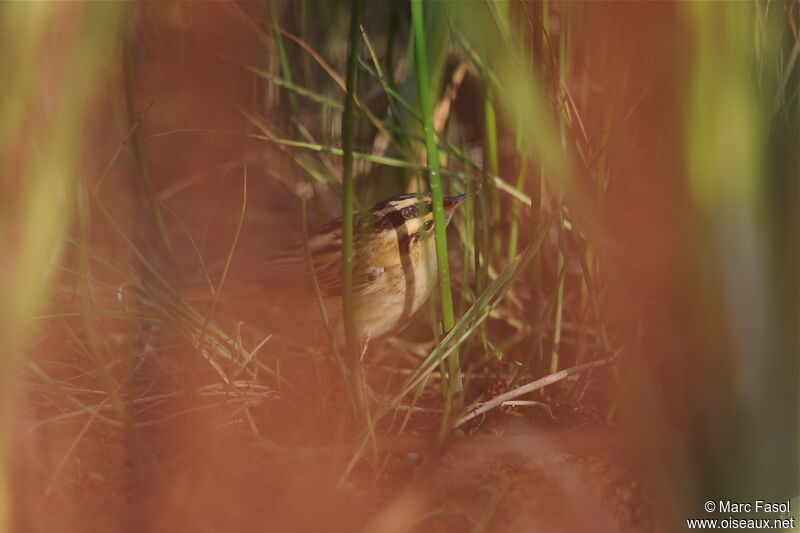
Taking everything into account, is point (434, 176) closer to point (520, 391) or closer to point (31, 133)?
point (520, 391)

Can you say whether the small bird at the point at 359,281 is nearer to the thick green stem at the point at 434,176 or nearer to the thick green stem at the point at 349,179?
the thick green stem at the point at 434,176

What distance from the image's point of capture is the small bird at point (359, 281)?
2525mm

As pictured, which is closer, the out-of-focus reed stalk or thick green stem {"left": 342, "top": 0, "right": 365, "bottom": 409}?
the out-of-focus reed stalk

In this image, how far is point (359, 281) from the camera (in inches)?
99.7

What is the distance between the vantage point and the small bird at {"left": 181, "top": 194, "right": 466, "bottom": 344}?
2525 mm

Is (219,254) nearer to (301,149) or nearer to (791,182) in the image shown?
(301,149)

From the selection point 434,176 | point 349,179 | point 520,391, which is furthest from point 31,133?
point 520,391

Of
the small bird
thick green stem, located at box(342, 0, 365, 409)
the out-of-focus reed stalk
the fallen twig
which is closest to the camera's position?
the out-of-focus reed stalk

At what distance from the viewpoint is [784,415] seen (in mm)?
1322

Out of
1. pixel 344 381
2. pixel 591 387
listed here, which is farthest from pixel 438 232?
pixel 591 387

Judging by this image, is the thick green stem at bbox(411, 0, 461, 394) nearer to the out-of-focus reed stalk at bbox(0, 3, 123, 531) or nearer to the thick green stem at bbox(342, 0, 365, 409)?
the thick green stem at bbox(342, 0, 365, 409)

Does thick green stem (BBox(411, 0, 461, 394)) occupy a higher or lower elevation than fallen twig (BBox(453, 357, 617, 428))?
higher

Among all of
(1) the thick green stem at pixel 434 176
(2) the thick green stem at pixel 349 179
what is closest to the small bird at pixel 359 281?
(1) the thick green stem at pixel 434 176

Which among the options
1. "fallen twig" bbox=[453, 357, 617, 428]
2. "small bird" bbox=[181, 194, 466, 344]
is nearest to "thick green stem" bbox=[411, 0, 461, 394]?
"fallen twig" bbox=[453, 357, 617, 428]
